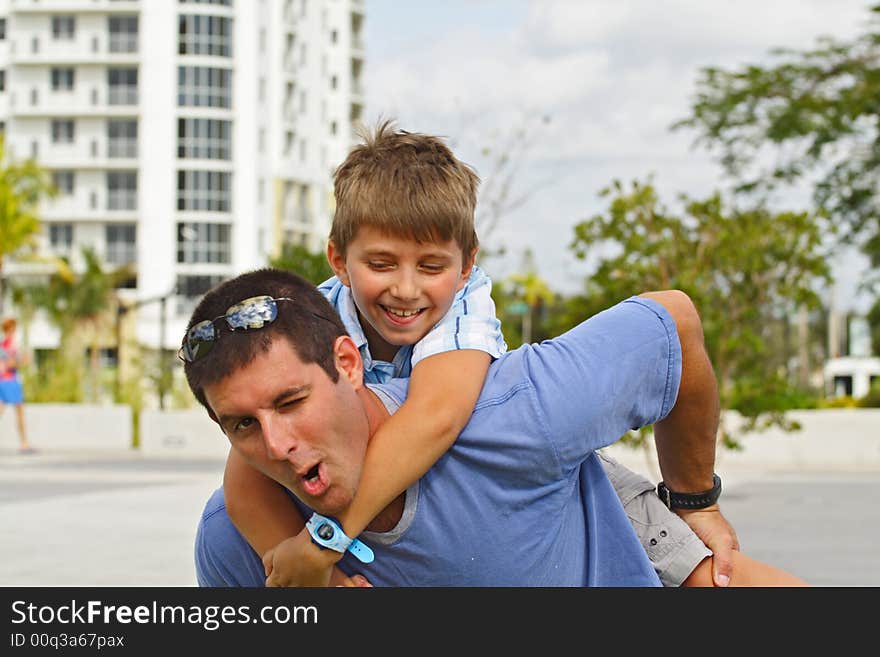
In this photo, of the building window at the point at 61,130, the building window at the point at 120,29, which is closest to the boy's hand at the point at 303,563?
the building window at the point at 61,130

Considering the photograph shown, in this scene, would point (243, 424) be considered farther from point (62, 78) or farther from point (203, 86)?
point (62, 78)

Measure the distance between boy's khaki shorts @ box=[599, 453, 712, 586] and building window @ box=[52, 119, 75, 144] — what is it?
219 ft

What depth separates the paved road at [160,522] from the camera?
909 cm

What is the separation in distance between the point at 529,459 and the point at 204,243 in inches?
2518

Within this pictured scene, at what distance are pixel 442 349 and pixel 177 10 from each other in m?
65.8

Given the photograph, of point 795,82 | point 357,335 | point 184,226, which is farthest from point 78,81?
point 357,335

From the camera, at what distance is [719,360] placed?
14703 millimetres

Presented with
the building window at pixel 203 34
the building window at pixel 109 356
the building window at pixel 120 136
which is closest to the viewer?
the building window at pixel 109 356

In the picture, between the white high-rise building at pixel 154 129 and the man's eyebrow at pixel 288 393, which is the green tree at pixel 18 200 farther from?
the man's eyebrow at pixel 288 393

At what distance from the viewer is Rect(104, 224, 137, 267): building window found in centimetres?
6650

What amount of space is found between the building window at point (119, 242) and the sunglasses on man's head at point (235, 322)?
65508mm

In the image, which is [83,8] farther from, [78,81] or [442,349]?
[442,349]

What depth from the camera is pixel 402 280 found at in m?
2.61
